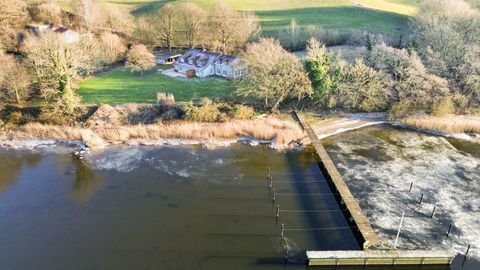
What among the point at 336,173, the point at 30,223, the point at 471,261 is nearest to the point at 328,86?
the point at 336,173

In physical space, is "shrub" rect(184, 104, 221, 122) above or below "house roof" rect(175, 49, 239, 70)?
below

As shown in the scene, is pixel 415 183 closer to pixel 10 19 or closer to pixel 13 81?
pixel 10 19

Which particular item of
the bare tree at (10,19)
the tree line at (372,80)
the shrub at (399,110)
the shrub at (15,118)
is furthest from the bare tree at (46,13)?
the shrub at (399,110)

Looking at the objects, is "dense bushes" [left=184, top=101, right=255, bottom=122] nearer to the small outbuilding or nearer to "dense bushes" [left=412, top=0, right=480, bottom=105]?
the small outbuilding

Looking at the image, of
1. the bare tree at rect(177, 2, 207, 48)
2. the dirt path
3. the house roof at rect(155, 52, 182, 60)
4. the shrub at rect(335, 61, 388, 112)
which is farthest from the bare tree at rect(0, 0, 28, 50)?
the shrub at rect(335, 61, 388, 112)

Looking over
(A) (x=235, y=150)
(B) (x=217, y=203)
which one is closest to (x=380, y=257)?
(B) (x=217, y=203)

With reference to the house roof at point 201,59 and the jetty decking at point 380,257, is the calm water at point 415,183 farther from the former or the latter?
the house roof at point 201,59
